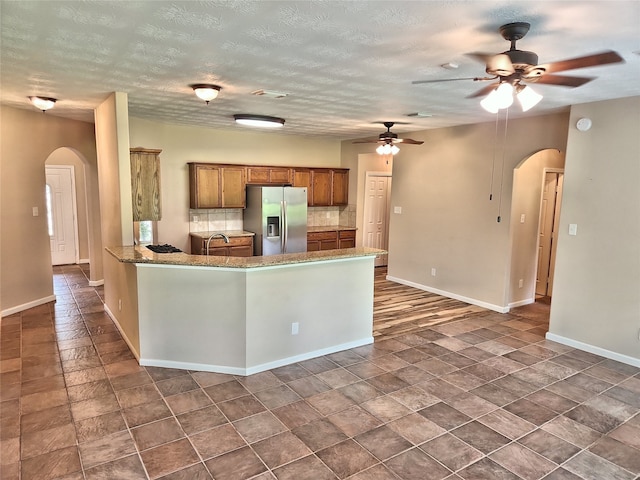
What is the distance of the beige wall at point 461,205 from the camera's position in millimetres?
Answer: 5293

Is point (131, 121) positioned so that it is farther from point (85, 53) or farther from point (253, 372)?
point (253, 372)

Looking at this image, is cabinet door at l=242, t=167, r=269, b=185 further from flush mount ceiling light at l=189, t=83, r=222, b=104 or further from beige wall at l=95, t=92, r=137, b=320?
flush mount ceiling light at l=189, t=83, r=222, b=104

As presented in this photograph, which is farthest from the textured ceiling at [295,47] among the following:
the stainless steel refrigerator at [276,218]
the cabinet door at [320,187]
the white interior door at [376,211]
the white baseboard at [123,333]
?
the white interior door at [376,211]

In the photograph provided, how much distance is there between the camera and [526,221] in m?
5.64

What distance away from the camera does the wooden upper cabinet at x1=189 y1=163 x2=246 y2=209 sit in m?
6.30

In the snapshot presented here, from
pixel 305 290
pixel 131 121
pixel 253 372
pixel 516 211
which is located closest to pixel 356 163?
pixel 516 211

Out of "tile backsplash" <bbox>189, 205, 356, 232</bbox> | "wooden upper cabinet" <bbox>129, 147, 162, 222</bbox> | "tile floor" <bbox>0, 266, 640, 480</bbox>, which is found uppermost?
"wooden upper cabinet" <bbox>129, 147, 162, 222</bbox>

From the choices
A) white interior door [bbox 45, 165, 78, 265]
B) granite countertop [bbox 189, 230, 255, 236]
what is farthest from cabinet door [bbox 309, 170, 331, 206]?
white interior door [bbox 45, 165, 78, 265]

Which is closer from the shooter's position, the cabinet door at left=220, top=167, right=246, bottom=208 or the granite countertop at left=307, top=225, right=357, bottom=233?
the cabinet door at left=220, top=167, right=246, bottom=208

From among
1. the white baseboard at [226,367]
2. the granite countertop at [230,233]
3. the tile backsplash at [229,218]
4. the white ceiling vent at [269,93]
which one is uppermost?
the white ceiling vent at [269,93]

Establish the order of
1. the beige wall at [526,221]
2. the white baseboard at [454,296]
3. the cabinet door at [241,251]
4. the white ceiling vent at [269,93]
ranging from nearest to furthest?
the white ceiling vent at [269,93], the beige wall at [526,221], the white baseboard at [454,296], the cabinet door at [241,251]

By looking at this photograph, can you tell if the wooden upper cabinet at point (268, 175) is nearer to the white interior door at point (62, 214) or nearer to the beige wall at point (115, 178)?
the beige wall at point (115, 178)

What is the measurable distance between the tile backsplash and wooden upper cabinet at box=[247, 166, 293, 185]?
592 mm

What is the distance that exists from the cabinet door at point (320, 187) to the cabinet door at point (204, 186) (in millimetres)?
1811
